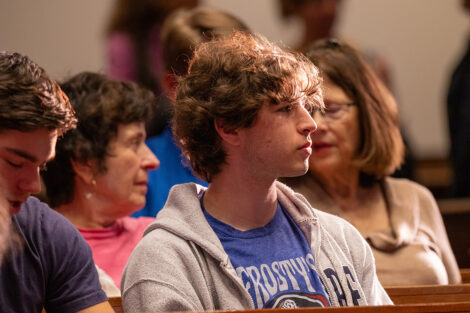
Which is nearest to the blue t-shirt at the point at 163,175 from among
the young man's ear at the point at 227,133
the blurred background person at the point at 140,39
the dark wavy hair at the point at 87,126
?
the dark wavy hair at the point at 87,126

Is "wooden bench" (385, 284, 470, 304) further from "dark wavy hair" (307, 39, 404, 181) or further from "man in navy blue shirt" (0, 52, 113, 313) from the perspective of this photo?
"man in navy blue shirt" (0, 52, 113, 313)

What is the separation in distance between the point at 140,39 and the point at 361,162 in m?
1.46

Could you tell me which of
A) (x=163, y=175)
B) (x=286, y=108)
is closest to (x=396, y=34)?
(x=163, y=175)

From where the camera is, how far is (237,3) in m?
5.08

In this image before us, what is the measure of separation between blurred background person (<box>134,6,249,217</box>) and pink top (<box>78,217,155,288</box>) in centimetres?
23

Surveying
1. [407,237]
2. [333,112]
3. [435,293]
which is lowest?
[407,237]

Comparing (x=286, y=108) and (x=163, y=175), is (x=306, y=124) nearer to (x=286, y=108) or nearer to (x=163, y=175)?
(x=286, y=108)

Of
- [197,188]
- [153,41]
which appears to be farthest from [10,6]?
[197,188]

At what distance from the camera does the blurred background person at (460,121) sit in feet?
12.0

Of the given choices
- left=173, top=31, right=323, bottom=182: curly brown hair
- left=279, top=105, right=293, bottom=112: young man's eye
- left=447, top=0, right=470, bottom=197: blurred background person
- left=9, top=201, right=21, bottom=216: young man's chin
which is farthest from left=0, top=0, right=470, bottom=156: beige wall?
left=9, top=201, right=21, bottom=216: young man's chin

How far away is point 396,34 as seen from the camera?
5.36 meters

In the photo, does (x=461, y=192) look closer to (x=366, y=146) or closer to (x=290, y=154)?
(x=366, y=146)

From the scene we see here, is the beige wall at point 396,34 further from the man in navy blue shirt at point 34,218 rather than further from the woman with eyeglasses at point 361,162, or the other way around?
the man in navy blue shirt at point 34,218

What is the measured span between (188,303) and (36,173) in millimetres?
453
